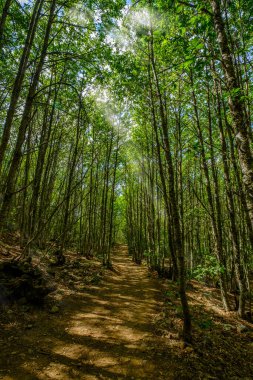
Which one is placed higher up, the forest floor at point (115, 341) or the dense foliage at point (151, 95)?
the dense foliage at point (151, 95)

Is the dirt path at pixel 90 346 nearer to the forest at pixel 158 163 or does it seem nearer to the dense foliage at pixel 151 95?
the forest at pixel 158 163

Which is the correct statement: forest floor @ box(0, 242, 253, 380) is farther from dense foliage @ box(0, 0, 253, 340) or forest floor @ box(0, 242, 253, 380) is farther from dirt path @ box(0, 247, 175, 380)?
dense foliage @ box(0, 0, 253, 340)

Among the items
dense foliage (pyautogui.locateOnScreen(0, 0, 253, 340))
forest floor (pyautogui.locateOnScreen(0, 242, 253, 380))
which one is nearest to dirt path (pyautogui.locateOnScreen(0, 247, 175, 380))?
forest floor (pyautogui.locateOnScreen(0, 242, 253, 380))

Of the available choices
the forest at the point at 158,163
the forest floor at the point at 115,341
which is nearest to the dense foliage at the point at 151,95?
the forest at the point at 158,163

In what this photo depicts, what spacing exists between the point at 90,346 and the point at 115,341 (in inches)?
23.4

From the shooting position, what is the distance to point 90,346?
450 centimetres

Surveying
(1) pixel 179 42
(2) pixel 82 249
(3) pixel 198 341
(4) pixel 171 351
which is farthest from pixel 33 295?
(2) pixel 82 249

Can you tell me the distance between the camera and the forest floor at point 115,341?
374cm

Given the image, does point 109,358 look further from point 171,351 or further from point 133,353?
point 171,351

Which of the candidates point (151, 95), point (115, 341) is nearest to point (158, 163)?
point (151, 95)

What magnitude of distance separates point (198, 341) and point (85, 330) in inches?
107

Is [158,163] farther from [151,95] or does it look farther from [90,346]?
[90,346]

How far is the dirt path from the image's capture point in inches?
144

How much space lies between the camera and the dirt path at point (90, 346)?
144 inches
